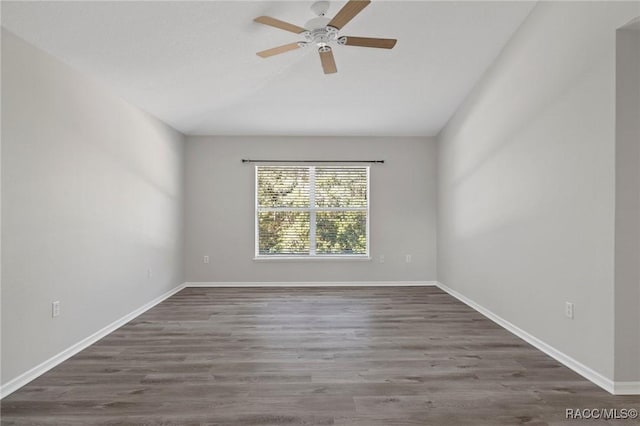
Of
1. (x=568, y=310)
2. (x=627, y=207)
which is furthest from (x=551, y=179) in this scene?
(x=568, y=310)

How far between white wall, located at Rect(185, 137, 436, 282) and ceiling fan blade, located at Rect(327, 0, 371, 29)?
3080mm

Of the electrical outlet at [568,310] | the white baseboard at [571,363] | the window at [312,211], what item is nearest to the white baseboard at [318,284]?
the window at [312,211]

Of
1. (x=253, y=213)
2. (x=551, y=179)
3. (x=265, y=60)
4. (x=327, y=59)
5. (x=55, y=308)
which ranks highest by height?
(x=265, y=60)

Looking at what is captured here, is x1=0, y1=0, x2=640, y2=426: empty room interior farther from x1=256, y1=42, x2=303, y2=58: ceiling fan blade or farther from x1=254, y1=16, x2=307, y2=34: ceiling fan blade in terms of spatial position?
x1=256, y1=42, x2=303, y2=58: ceiling fan blade

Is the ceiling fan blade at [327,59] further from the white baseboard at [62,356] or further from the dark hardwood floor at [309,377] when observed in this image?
the white baseboard at [62,356]

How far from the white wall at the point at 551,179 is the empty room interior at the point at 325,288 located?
0.02 m

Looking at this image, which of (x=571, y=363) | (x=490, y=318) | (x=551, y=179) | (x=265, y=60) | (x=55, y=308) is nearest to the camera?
(x=571, y=363)

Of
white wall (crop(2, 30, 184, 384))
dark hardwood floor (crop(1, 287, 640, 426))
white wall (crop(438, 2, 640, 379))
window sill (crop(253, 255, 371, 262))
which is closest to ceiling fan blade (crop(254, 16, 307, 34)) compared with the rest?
white wall (crop(2, 30, 184, 384))

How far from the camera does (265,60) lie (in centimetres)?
339

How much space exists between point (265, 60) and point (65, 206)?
215 cm

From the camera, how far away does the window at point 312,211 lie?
18.1 feet

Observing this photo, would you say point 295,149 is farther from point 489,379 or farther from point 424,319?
point 489,379

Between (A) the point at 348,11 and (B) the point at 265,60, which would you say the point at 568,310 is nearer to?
(A) the point at 348,11

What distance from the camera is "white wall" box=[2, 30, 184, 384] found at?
2238 millimetres
